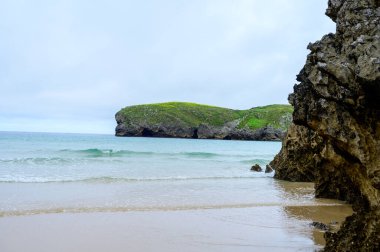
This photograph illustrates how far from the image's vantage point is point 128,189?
2136 centimetres

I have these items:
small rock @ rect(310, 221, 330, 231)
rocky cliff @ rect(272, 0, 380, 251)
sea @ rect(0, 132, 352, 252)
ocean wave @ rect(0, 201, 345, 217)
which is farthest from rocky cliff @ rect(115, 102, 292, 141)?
rocky cliff @ rect(272, 0, 380, 251)

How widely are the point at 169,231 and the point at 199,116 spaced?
115061 millimetres

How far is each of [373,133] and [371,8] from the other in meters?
2.32

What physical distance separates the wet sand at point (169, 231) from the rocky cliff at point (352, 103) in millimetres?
2339

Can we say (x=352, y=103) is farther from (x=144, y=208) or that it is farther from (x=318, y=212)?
(x=144, y=208)

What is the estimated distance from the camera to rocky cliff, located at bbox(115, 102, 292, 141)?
121m

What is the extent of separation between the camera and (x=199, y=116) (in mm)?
126500

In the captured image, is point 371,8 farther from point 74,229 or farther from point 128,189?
point 128,189

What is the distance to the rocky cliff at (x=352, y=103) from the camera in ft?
22.7

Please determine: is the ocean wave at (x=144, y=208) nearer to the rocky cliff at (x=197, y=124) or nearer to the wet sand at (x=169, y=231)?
the wet sand at (x=169, y=231)

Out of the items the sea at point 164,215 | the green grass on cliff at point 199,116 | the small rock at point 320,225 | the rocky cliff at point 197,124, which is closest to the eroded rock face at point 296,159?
the sea at point 164,215

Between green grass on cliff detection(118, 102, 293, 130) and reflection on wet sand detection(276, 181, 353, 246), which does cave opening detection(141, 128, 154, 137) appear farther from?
reflection on wet sand detection(276, 181, 353, 246)

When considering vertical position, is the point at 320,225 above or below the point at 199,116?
below

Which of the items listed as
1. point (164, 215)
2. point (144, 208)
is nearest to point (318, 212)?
point (164, 215)
